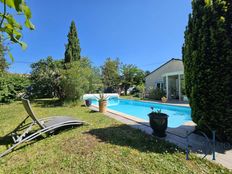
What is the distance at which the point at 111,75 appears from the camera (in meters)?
32.4

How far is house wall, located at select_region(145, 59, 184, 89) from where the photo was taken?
20.7 meters

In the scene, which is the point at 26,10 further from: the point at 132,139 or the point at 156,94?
the point at 156,94

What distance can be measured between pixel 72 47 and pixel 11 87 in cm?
851

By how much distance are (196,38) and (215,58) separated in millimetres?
937

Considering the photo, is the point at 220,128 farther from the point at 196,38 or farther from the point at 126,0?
the point at 126,0

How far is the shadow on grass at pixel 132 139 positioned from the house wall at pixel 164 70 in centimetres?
1699

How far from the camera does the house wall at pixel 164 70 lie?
2072 cm

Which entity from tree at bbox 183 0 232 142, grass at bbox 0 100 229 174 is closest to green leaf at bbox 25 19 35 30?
grass at bbox 0 100 229 174

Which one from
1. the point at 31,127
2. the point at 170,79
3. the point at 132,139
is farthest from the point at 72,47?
the point at 132,139

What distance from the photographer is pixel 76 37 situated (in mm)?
20578

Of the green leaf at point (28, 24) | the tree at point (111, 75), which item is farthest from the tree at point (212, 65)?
the tree at point (111, 75)

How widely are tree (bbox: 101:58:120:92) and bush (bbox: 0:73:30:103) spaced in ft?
53.3

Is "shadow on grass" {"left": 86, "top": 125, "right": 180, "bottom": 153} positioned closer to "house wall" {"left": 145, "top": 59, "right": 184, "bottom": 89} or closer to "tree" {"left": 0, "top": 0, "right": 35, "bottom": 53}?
"tree" {"left": 0, "top": 0, "right": 35, "bottom": 53}

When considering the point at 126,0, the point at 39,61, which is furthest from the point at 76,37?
the point at 126,0
